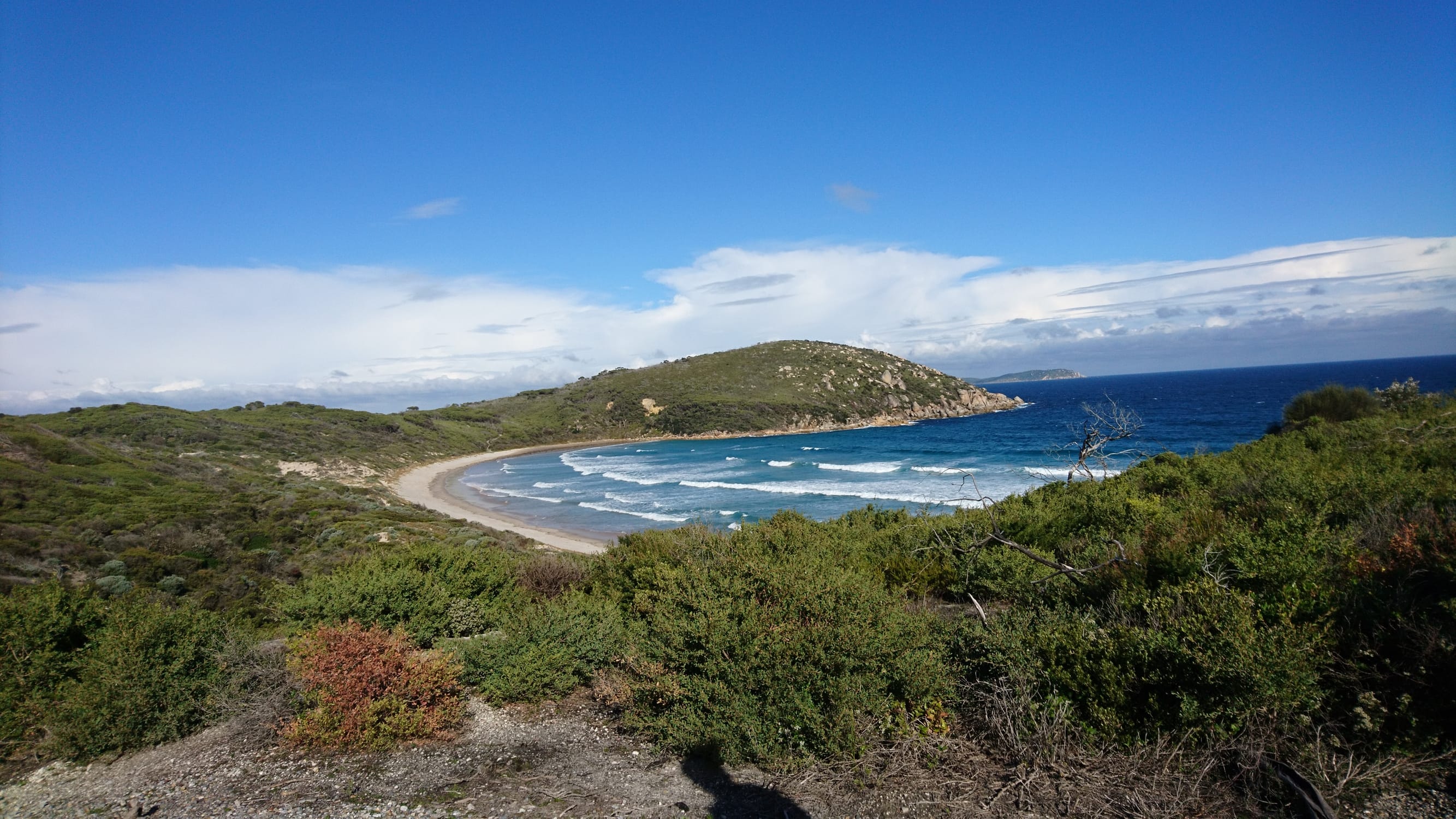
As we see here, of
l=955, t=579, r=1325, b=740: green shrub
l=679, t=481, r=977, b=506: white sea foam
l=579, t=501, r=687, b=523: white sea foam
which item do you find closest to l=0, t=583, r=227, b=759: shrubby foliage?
l=955, t=579, r=1325, b=740: green shrub

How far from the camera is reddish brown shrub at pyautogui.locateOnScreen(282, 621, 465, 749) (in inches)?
224

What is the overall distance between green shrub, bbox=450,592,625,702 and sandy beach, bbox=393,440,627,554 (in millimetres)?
4446

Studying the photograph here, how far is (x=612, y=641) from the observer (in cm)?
752

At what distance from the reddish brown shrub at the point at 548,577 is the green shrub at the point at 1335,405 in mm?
29482

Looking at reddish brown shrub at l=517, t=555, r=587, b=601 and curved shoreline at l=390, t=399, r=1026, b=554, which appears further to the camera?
curved shoreline at l=390, t=399, r=1026, b=554

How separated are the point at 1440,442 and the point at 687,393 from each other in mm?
93722

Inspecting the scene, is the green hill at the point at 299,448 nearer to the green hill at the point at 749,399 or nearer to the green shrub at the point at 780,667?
the green hill at the point at 749,399

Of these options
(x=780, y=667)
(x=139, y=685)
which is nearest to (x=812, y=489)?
(x=780, y=667)

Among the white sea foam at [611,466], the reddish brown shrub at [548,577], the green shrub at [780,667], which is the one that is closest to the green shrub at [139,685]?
the green shrub at [780,667]

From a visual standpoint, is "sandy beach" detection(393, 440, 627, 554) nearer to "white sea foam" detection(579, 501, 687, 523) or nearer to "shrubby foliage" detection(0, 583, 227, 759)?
"white sea foam" detection(579, 501, 687, 523)

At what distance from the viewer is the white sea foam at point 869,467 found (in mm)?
49312

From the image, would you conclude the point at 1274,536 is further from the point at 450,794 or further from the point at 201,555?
the point at 201,555

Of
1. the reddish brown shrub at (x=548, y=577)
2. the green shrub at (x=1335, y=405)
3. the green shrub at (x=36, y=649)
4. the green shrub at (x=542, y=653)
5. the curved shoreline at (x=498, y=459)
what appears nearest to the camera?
the green shrub at (x=36, y=649)

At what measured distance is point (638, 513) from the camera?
3703cm
